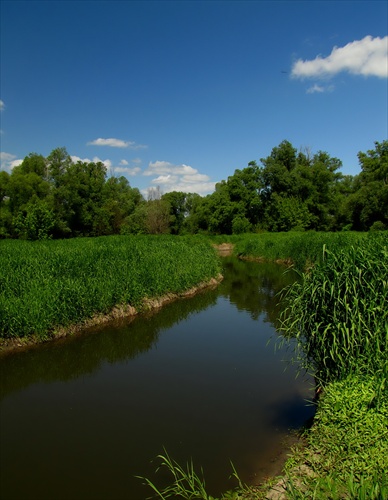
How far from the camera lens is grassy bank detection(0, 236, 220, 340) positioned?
896cm

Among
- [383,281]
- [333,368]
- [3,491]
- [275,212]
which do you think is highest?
[275,212]

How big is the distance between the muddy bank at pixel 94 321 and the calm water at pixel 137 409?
0.25 metres

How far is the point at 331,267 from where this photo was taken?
5.68m

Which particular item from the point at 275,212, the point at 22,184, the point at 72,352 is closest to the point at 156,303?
the point at 72,352

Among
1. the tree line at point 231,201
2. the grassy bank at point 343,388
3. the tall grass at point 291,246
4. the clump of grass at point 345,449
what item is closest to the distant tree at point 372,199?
the tree line at point 231,201

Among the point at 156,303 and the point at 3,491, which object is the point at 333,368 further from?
the point at 156,303

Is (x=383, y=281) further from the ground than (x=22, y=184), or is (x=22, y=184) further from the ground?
(x=22, y=184)

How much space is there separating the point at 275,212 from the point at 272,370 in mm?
43264

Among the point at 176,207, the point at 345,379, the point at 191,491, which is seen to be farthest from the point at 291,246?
the point at 176,207

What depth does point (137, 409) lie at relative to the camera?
6.32 metres

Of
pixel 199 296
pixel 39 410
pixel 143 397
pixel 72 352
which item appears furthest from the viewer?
pixel 199 296

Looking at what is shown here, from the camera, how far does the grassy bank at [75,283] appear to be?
8.96m

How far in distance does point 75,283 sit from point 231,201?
141ft

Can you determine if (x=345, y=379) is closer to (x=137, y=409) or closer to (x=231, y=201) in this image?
(x=137, y=409)
